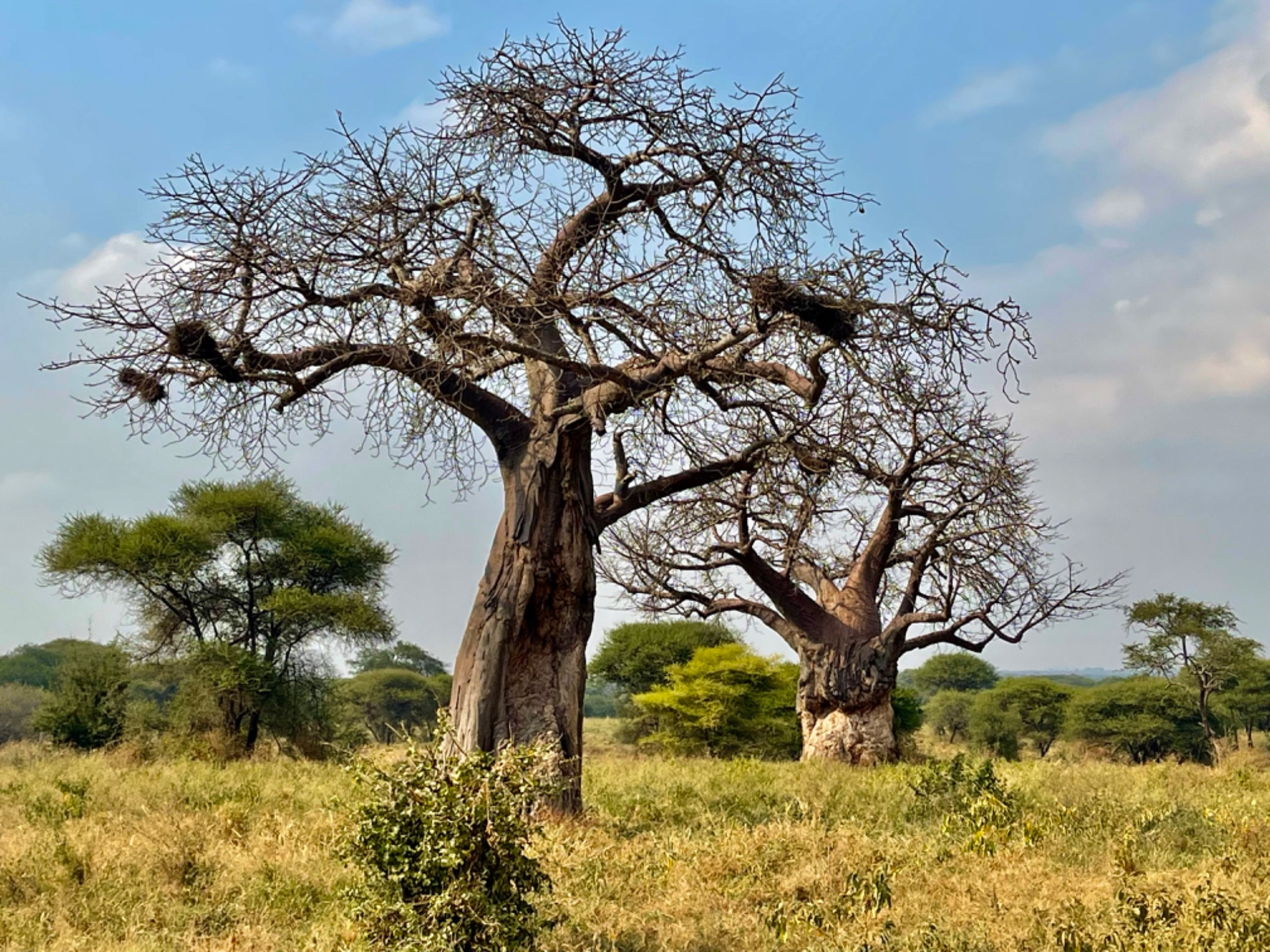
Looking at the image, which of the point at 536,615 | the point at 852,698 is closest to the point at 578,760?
the point at 536,615

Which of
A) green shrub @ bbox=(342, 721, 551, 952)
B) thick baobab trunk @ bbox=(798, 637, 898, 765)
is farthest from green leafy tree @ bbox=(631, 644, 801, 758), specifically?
green shrub @ bbox=(342, 721, 551, 952)

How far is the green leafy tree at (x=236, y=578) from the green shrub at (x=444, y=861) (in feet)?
41.4

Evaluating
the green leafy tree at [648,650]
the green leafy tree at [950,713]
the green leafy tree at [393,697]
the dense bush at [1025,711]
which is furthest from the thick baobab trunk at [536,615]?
the green leafy tree at [950,713]

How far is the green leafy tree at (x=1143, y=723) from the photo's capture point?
91.6 feet

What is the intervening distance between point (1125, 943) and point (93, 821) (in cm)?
651

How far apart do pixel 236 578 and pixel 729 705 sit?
978 cm

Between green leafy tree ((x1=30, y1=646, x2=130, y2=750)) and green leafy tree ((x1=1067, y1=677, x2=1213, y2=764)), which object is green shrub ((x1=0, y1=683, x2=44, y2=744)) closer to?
green leafy tree ((x1=30, y1=646, x2=130, y2=750))

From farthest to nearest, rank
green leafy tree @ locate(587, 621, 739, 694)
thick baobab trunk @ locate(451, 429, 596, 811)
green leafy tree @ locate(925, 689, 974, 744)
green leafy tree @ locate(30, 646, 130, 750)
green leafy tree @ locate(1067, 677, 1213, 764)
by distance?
1. green leafy tree @ locate(925, 689, 974, 744)
2. green leafy tree @ locate(1067, 677, 1213, 764)
3. green leafy tree @ locate(587, 621, 739, 694)
4. green leafy tree @ locate(30, 646, 130, 750)
5. thick baobab trunk @ locate(451, 429, 596, 811)

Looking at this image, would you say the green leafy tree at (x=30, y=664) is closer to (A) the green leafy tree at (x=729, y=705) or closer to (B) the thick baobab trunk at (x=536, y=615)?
(A) the green leafy tree at (x=729, y=705)

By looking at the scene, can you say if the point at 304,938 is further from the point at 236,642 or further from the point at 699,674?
the point at 699,674

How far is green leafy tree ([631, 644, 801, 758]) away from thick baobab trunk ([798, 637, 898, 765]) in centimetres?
560

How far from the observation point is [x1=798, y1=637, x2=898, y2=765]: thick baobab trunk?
48.8 ft

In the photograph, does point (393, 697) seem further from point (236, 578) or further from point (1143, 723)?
point (1143, 723)

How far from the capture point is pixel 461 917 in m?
4.18
